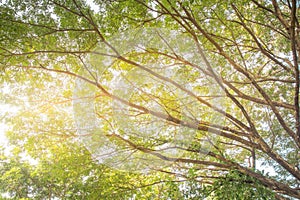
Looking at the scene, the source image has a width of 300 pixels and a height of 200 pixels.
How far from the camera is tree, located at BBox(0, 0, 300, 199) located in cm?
432

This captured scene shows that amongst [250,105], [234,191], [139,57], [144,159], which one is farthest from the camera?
[250,105]

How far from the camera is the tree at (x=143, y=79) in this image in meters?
4.32

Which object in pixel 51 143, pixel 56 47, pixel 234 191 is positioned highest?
pixel 56 47

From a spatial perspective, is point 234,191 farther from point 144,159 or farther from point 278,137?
point 278,137

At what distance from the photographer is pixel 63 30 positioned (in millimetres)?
4289

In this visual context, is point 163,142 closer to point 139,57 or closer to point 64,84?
point 139,57

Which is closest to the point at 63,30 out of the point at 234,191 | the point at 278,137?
the point at 234,191

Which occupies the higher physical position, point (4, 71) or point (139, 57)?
point (139, 57)

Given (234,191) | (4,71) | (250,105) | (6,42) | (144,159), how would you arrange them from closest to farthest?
(6,42) < (4,71) < (234,191) < (144,159) < (250,105)

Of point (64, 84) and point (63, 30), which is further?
point (64, 84)

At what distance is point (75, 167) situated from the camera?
571 centimetres

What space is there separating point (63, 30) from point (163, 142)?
2.86 m

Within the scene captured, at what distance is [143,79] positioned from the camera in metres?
5.36

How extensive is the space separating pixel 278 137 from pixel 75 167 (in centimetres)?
521
